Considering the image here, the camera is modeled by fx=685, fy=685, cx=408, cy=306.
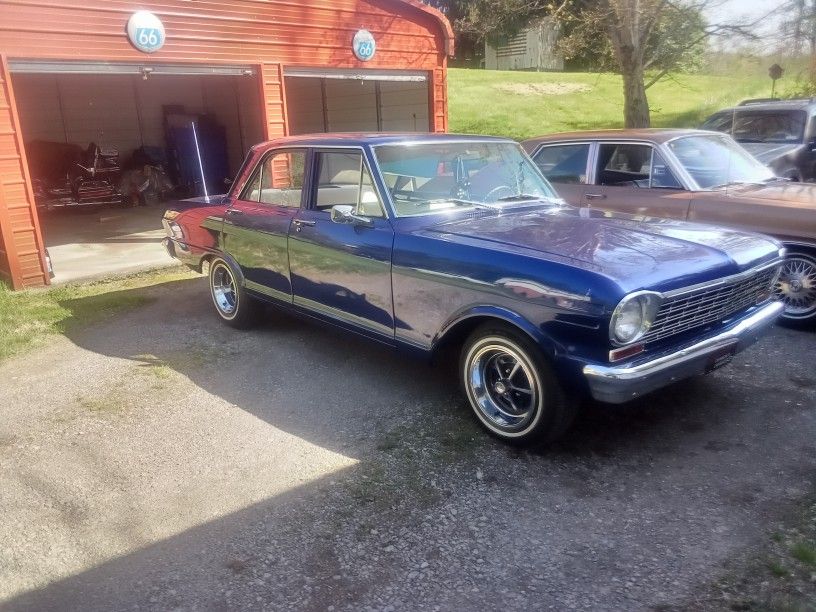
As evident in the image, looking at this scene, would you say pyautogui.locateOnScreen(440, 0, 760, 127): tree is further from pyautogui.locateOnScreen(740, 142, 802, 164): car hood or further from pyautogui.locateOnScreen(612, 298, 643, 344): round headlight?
pyautogui.locateOnScreen(612, 298, 643, 344): round headlight

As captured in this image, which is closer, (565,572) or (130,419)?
→ (565,572)

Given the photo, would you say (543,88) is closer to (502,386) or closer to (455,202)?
(455,202)

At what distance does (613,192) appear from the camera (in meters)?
6.50

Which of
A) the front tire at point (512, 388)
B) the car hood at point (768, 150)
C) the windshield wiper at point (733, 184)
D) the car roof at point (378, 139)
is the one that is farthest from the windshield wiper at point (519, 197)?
the car hood at point (768, 150)

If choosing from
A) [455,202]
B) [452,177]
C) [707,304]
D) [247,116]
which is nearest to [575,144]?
[452,177]

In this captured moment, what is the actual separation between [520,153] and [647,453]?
8.26 ft

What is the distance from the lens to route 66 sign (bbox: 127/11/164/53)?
848 cm

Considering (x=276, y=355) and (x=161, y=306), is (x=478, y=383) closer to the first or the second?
(x=276, y=355)

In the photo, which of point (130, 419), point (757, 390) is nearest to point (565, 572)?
point (757, 390)

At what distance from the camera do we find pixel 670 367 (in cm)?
349

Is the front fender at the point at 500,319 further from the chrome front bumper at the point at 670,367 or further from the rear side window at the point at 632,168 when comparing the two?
the rear side window at the point at 632,168

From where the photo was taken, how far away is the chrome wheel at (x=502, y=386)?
3707 millimetres

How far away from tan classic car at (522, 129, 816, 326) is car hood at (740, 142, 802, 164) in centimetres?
283

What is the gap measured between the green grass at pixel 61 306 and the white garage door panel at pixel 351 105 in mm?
7318
